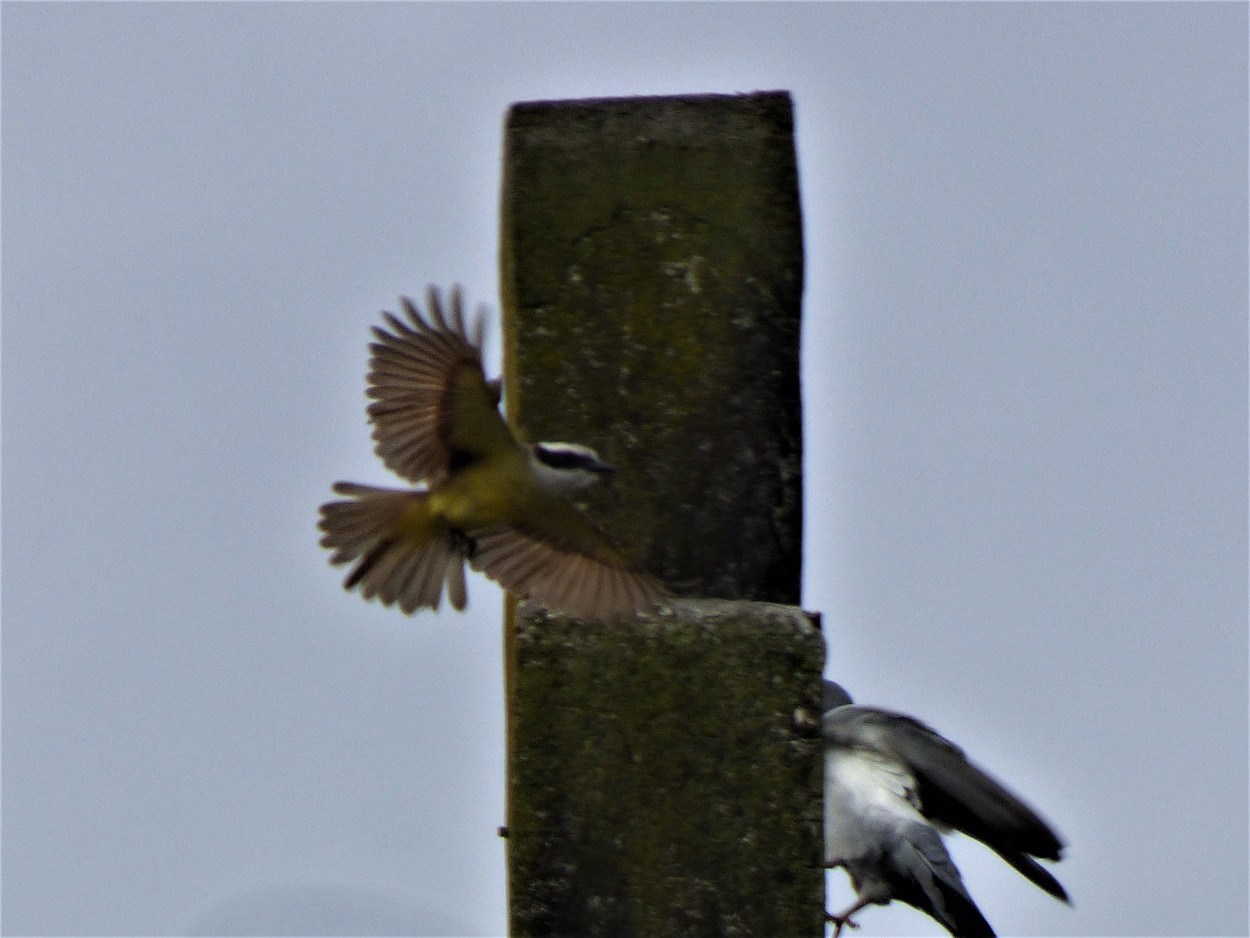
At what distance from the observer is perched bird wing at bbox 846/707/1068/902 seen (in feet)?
14.4

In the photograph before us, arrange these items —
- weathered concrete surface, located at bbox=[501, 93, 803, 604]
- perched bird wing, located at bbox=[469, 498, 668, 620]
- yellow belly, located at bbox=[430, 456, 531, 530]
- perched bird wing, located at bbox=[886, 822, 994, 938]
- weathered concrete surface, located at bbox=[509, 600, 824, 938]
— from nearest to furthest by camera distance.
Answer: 1. weathered concrete surface, located at bbox=[509, 600, 824, 938]
2. perched bird wing, located at bbox=[469, 498, 668, 620]
3. weathered concrete surface, located at bbox=[501, 93, 803, 604]
4. yellow belly, located at bbox=[430, 456, 531, 530]
5. perched bird wing, located at bbox=[886, 822, 994, 938]

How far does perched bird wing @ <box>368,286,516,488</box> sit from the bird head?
0.89ft

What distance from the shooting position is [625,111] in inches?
145

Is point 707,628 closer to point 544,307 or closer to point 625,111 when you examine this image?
point 544,307

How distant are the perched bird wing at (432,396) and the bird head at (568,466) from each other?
0.89 feet

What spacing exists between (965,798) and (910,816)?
23 cm

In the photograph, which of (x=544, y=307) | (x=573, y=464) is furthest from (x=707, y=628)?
(x=544, y=307)

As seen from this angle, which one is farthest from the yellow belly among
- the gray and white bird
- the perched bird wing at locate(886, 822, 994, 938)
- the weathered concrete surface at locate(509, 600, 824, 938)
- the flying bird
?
the perched bird wing at locate(886, 822, 994, 938)

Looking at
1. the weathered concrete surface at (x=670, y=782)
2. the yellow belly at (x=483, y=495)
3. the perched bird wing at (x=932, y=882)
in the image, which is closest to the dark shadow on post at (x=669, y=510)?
the weathered concrete surface at (x=670, y=782)

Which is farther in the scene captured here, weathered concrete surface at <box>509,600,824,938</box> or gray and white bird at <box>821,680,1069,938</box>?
gray and white bird at <box>821,680,1069,938</box>

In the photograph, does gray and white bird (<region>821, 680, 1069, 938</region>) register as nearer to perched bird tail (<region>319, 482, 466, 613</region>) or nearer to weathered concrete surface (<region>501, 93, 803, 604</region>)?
perched bird tail (<region>319, 482, 466, 613</region>)

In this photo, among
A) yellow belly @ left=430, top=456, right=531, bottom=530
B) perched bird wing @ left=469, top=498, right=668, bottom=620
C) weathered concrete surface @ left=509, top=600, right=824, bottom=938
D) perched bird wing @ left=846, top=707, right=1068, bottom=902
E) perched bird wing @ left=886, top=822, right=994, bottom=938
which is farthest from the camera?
perched bird wing @ left=886, top=822, right=994, bottom=938

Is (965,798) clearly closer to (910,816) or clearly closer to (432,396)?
(910,816)

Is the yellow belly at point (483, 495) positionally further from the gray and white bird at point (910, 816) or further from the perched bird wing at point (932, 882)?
the perched bird wing at point (932, 882)
